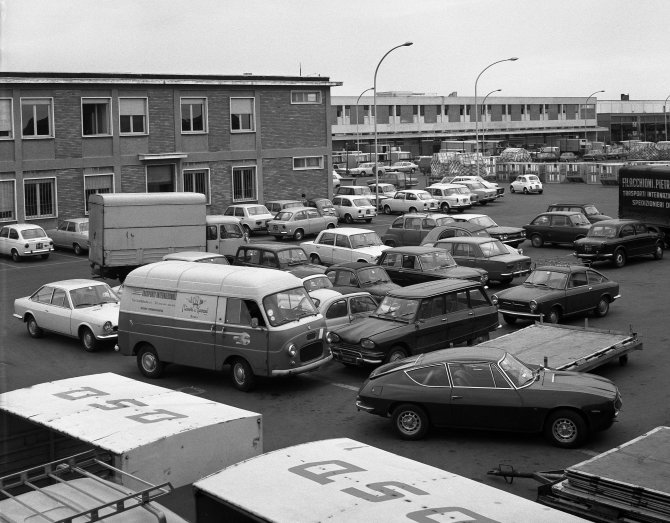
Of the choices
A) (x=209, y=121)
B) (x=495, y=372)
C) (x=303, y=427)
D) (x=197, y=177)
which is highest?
(x=209, y=121)

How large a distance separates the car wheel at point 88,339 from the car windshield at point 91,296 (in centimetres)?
69

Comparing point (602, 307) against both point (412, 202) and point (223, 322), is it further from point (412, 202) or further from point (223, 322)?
point (412, 202)

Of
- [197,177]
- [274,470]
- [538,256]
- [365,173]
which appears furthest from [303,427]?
[365,173]

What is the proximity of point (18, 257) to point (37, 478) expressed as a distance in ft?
95.1

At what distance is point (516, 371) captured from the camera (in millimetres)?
12992

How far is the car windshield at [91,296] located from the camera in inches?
794

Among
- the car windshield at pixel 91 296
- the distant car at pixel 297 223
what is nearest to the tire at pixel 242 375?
the car windshield at pixel 91 296

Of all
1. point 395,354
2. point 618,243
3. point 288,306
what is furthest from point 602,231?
point 288,306

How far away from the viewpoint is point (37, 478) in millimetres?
7270

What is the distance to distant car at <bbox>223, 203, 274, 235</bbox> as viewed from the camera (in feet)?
134

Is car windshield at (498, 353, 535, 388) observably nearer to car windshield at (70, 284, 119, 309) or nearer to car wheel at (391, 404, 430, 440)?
car wheel at (391, 404, 430, 440)

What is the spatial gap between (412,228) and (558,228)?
5648 mm

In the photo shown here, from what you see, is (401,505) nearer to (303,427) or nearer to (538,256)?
(303,427)

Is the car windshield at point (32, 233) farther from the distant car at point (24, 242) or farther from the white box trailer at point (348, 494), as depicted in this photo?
the white box trailer at point (348, 494)
